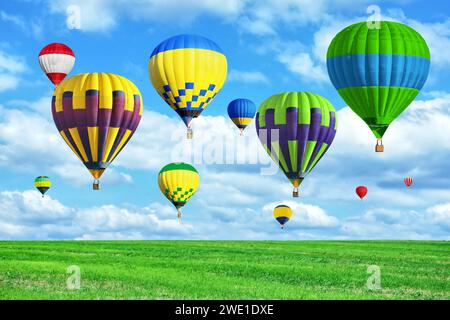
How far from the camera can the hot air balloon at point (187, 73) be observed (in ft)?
170

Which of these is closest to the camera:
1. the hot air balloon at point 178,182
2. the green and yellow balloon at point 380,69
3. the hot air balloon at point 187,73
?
the green and yellow balloon at point 380,69

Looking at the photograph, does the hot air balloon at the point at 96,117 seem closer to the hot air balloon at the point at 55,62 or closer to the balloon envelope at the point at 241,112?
the hot air balloon at the point at 55,62

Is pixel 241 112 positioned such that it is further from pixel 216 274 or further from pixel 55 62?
pixel 216 274

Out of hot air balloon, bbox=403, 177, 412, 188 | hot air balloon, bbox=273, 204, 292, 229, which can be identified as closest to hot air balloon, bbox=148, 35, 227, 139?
hot air balloon, bbox=273, 204, 292, 229

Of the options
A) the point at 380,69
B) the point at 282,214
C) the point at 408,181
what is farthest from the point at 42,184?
the point at 380,69

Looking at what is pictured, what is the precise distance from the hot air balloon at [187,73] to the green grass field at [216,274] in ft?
32.6

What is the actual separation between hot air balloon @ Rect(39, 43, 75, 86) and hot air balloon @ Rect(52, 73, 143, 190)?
15342mm

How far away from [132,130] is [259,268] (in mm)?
15208

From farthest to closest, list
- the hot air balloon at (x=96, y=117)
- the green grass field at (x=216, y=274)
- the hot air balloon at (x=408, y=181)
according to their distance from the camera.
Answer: the hot air balloon at (x=408, y=181), the hot air balloon at (x=96, y=117), the green grass field at (x=216, y=274)

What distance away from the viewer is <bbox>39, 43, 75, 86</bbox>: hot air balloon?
213 ft

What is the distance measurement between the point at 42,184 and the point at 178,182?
1885cm

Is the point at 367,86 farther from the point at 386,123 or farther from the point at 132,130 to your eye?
the point at 132,130

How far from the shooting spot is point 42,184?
79438 millimetres

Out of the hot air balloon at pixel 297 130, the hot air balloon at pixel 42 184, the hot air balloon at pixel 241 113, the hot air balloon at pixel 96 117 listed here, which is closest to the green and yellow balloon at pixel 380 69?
the hot air balloon at pixel 297 130
